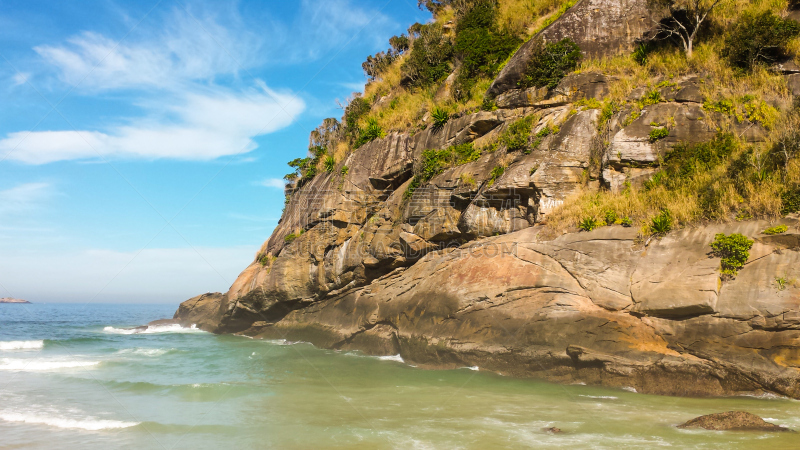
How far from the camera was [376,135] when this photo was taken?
22.0m

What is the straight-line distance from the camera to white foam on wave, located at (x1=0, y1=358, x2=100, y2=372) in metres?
16.1

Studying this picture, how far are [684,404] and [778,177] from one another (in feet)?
20.2

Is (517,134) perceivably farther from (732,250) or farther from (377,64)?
(377,64)

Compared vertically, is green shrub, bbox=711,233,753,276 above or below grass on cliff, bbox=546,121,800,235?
below

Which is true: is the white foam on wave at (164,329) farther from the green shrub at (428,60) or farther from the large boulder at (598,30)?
the large boulder at (598,30)

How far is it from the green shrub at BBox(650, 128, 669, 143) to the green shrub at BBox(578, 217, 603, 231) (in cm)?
363

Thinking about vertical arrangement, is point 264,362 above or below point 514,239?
below

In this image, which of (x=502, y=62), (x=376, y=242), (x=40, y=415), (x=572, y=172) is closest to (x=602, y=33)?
(x=502, y=62)

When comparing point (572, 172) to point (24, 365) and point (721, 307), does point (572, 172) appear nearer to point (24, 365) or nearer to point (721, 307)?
point (721, 307)

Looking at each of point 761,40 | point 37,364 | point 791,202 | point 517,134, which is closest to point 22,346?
point 37,364

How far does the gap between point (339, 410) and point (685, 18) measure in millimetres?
18660

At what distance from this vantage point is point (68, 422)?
9.38 metres

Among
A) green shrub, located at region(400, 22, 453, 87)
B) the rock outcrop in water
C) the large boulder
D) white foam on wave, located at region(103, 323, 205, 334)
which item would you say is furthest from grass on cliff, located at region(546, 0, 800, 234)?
white foam on wave, located at region(103, 323, 205, 334)

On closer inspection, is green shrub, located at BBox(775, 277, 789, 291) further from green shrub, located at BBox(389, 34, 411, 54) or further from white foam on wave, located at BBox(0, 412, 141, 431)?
green shrub, located at BBox(389, 34, 411, 54)
